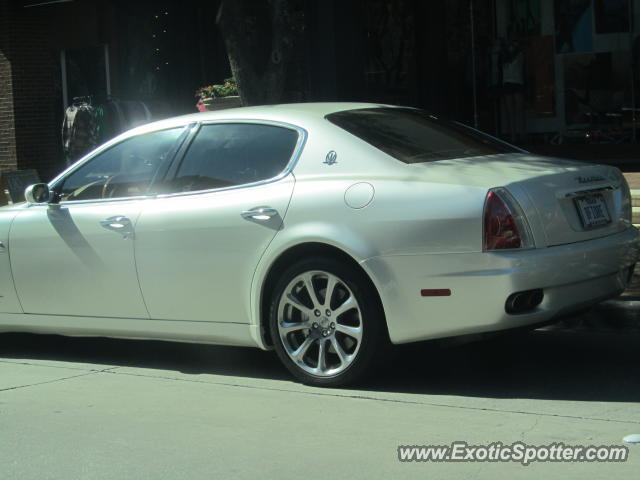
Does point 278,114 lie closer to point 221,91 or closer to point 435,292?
point 435,292

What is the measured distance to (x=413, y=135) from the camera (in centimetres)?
655

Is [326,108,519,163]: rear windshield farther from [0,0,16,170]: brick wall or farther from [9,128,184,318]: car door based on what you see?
[0,0,16,170]: brick wall

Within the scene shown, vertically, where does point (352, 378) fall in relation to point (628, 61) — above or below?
below

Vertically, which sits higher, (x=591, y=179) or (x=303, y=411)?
(x=591, y=179)

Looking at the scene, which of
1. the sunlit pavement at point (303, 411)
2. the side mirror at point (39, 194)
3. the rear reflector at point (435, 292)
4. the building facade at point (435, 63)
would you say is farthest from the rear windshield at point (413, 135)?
the building facade at point (435, 63)

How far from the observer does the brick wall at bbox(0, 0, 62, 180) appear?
17.7 m

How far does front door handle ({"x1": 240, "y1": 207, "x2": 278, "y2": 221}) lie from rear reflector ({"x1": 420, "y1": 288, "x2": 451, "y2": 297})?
3.26 feet

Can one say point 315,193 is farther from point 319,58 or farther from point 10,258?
point 319,58

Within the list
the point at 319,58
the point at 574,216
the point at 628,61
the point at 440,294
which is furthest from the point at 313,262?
the point at 628,61

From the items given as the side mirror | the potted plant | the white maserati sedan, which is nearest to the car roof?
the white maserati sedan

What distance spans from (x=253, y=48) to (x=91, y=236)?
12.5 feet

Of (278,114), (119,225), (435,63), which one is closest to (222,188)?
(278,114)

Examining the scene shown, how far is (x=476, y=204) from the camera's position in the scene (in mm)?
5598

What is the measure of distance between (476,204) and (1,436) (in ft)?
8.61
